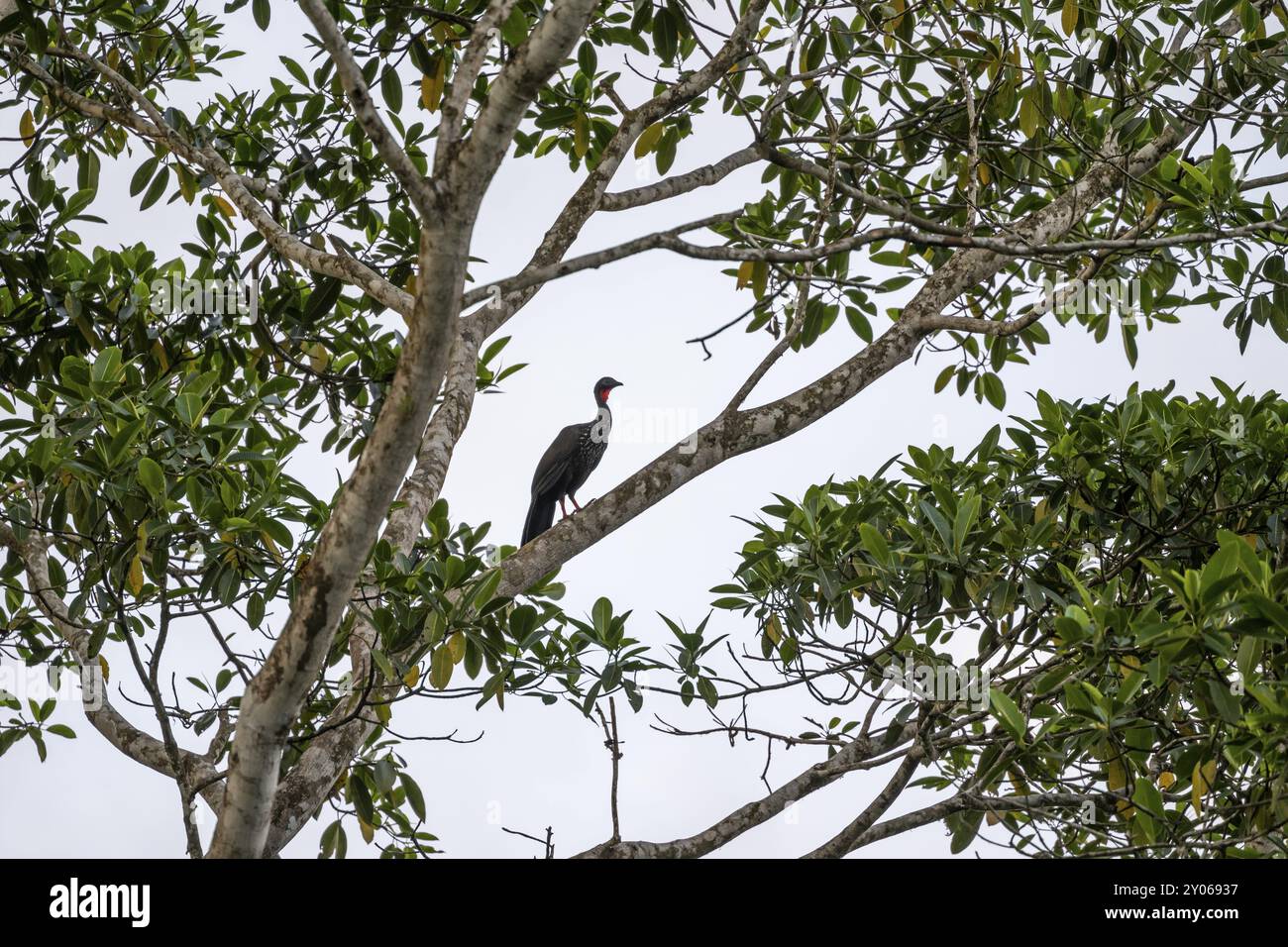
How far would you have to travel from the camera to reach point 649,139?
3965mm

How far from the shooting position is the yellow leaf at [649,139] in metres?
3.92

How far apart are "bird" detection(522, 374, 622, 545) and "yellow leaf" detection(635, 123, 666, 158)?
7.17ft

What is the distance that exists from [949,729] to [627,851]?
918mm

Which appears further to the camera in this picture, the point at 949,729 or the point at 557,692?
the point at 557,692

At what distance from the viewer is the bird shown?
599 centimetres

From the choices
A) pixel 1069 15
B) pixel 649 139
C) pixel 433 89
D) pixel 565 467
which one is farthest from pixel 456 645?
pixel 565 467

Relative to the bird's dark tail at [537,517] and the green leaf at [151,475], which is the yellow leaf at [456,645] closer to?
the green leaf at [151,475]

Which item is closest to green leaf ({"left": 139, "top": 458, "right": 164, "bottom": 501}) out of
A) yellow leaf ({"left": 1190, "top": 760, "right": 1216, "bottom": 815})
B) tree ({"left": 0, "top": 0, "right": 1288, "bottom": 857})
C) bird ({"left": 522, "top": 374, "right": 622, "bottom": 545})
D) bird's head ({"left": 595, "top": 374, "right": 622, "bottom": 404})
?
tree ({"left": 0, "top": 0, "right": 1288, "bottom": 857})

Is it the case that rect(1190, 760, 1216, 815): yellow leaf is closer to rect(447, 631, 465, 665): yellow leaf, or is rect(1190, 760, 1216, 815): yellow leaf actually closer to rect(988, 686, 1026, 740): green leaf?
rect(988, 686, 1026, 740): green leaf

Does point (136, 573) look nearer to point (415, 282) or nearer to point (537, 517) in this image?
point (415, 282)

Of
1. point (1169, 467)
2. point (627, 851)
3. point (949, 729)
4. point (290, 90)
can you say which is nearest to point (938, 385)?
point (1169, 467)

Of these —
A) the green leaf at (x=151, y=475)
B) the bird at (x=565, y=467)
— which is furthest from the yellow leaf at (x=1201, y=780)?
the bird at (x=565, y=467)
